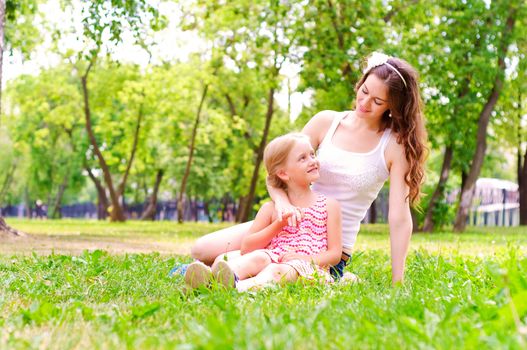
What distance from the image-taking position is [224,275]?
4.29 meters

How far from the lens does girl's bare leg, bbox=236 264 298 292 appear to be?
4422 mm

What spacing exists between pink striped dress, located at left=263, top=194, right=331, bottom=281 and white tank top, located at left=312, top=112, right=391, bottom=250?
0.30 meters

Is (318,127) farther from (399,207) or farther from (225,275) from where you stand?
(225,275)

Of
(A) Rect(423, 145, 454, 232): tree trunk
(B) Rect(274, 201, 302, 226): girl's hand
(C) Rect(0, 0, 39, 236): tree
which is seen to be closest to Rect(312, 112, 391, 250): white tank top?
(B) Rect(274, 201, 302, 226): girl's hand

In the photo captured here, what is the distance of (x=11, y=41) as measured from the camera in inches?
667

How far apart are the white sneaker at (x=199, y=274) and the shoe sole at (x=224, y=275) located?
5 cm

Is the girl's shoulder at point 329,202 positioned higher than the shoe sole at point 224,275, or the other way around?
the girl's shoulder at point 329,202

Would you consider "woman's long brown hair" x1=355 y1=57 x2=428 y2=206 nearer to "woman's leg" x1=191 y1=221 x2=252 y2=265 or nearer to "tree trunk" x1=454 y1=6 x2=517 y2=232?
"woman's leg" x1=191 y1=221 x2=252 y2=265

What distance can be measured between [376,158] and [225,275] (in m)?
1.56

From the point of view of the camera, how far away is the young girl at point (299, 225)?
4.91 meters

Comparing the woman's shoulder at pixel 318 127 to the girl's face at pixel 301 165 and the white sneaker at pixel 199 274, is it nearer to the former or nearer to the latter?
the girl's face at pixel 301 165

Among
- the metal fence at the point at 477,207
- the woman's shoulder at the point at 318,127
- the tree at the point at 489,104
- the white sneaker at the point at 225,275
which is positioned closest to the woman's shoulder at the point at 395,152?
the woman's shoulder at the point at 318,127

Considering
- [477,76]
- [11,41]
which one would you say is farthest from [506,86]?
[11,41]

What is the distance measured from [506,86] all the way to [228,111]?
16.6 meters
